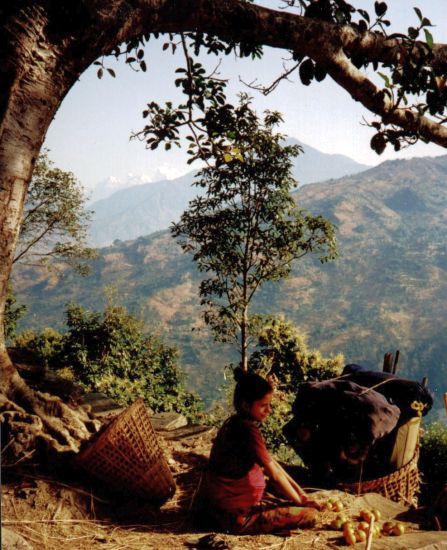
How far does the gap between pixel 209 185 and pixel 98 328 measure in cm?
780

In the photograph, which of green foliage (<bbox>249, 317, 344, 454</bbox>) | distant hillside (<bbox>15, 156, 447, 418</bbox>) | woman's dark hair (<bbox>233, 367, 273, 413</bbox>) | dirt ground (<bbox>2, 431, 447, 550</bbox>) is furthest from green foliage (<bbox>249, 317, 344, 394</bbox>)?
distant hillside (<bbox>15, 156, 447, 418</bbox>)

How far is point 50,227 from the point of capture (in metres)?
20.0

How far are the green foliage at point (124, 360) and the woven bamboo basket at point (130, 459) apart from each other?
10.6 metres

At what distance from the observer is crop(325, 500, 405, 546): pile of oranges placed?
2.79 m

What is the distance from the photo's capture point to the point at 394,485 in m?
3.95

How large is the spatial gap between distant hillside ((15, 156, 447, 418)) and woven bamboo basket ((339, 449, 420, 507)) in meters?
81.0

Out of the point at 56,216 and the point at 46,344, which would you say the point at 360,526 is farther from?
the point at 56,216

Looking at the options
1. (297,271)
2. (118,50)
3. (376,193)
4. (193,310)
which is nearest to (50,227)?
(118,50)

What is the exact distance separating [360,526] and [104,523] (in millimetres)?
1821

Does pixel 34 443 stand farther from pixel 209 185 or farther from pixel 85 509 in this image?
pixel 209 185

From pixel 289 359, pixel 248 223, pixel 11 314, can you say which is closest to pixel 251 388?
pixel 248 223

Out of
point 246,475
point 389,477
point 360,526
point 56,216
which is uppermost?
point 56,216

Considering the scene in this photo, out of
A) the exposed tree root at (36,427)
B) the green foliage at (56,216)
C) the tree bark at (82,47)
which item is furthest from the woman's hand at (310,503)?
the green foliage at (56,216)

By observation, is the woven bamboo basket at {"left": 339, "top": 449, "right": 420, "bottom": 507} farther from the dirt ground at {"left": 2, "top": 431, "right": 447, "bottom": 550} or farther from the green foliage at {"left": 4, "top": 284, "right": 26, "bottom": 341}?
the green foliage at {"left": 4, "top": 284, "right": 26, "bottom": 341}
